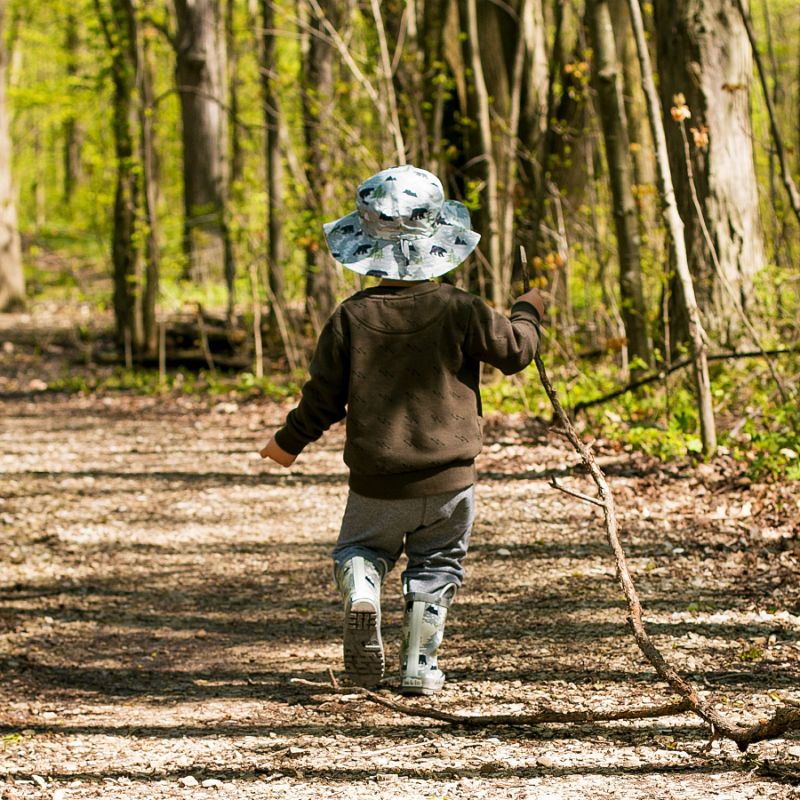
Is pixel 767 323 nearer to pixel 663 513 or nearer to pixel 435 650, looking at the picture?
pixel 663 513

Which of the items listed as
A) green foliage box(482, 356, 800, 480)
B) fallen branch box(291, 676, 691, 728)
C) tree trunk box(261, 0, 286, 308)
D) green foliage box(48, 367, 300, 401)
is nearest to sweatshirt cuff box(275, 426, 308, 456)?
fallen branch box(291, 676, 691, 728)

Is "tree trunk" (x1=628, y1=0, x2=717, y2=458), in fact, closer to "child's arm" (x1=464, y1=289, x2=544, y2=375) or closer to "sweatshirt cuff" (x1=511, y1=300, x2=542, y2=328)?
"sweatshirt cuff" (x1=511, y1=300, x2=542, y2=328)

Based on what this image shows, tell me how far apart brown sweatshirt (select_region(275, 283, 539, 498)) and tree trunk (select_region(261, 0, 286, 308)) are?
7.90 m

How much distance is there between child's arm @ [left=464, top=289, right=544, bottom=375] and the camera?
4102 millimetres

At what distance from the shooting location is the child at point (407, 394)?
162 inches

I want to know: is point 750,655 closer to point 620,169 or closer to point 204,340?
point 620,169

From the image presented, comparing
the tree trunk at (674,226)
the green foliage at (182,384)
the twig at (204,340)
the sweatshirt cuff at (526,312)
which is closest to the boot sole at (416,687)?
the sweatshirt cuff at (526,312)

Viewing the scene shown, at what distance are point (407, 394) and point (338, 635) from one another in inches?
60.3

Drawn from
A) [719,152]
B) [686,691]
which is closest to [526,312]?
[686,691]

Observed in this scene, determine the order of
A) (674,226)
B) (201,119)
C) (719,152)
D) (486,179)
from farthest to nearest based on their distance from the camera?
1. (201,119)
2. (486,179)
3. (719,152)
4. (674,226)

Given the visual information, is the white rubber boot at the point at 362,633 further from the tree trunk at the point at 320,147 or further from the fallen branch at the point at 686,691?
the tree trunk at the point at 320,147

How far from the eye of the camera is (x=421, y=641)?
420cm

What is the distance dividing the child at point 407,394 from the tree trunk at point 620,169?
17.3 feet

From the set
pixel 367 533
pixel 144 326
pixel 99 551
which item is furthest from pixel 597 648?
pixel 144 326
